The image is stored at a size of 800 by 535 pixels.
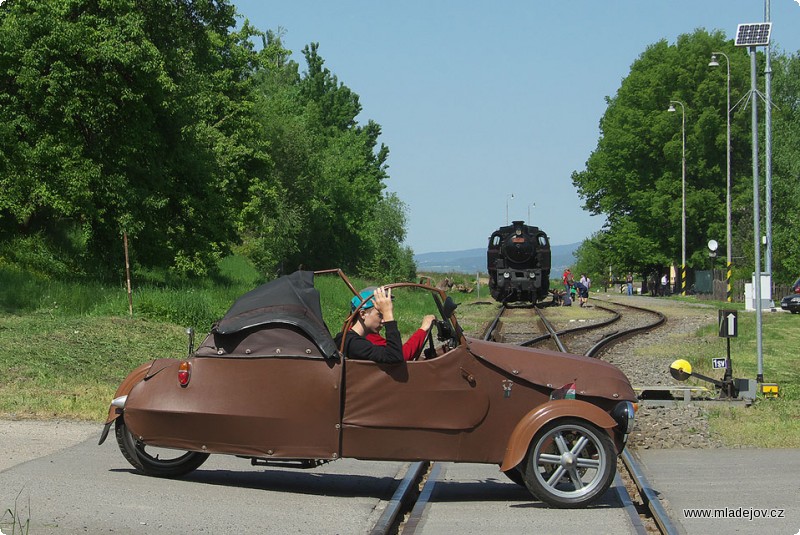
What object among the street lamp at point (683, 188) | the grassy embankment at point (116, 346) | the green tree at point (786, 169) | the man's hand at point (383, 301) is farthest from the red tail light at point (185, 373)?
the street lamp at point (683, 188)

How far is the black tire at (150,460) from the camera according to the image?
8.97 meters

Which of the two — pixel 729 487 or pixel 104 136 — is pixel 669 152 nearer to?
pixel 104 136

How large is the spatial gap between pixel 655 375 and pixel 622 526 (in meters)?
12.1

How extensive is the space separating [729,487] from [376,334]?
3.11 meters

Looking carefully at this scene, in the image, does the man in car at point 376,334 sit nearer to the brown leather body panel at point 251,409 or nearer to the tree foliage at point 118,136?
the brown leather body panel at point 251,409

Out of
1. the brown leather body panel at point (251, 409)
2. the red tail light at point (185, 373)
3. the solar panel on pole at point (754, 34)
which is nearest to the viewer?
the brown leather body panel at point (251, 409)

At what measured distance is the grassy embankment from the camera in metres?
12.8

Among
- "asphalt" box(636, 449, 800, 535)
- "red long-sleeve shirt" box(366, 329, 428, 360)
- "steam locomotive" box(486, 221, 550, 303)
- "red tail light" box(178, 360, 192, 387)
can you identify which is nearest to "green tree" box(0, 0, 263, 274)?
"steam locomotive" box(486, 221, 550, 303)

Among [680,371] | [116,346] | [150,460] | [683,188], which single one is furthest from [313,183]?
[150,460]

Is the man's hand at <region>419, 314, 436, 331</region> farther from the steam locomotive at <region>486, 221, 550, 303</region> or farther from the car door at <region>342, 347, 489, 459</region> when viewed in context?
the steam locomotive at <region>486, 221, 550, 303</region>

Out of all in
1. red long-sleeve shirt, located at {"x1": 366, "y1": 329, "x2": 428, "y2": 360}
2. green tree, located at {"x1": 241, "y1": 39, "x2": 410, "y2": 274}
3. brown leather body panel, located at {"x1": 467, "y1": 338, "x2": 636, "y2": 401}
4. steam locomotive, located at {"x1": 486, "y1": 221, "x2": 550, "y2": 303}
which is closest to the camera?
brown leather body panel, located at {"x1": 467, "y1": 338, "x2": 636, "y2": 401}

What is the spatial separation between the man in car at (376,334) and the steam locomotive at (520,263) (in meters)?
38.5

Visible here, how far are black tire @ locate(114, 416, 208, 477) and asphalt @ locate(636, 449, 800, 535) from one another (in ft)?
12.1

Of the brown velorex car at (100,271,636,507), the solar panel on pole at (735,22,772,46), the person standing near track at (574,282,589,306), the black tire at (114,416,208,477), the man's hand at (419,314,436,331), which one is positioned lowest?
the person standing near track at (574,282,589,306)
